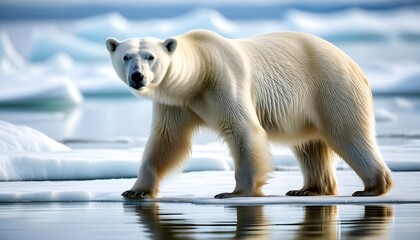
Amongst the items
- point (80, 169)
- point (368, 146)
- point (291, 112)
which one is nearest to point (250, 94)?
point (291, 112)

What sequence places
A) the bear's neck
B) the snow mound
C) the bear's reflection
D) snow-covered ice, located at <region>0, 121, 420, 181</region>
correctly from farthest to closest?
the snow mound
snow-covered ice, located at <region>0, 121, 420, 181</region>
the bear's neck
the bear's reflection

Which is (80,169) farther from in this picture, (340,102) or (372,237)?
(372,237)

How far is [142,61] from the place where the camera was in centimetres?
682

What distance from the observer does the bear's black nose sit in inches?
265

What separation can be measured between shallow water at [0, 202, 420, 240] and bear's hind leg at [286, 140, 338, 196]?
1344mm

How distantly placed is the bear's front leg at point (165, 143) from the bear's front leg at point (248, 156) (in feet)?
1.30

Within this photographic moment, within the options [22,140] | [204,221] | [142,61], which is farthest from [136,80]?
[22,140]

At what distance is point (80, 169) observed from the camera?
8.91m

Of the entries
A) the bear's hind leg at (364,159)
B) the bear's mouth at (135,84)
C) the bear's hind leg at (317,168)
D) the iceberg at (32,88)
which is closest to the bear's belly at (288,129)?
the bear's hind leg at (364,159)

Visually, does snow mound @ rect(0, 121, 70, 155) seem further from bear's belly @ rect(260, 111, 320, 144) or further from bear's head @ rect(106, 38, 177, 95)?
bear's belly @ rect(260, 111, 320, 144)

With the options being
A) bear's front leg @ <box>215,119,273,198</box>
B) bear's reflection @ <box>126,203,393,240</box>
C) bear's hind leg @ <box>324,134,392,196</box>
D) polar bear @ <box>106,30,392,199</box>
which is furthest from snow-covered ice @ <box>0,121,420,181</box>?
bear's reflection @ <box>126,203,393,240</box>

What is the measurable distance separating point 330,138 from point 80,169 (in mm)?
2458

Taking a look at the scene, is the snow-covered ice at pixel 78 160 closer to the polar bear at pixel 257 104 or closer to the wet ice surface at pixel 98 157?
the wet ice surface at pixel 98 157

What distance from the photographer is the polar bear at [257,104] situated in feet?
23.1
